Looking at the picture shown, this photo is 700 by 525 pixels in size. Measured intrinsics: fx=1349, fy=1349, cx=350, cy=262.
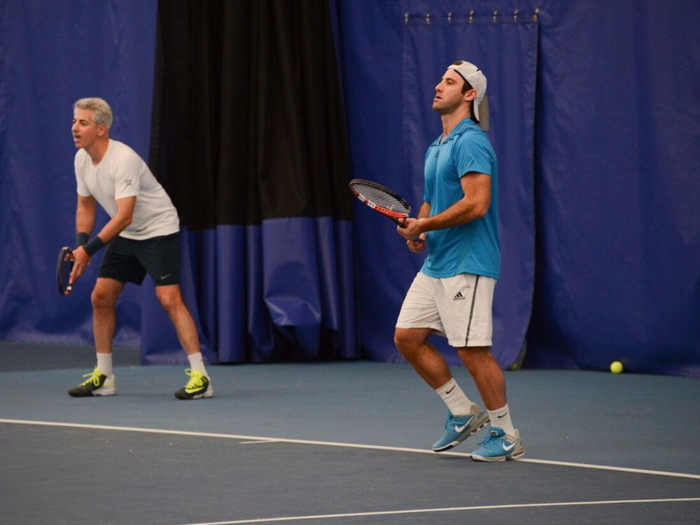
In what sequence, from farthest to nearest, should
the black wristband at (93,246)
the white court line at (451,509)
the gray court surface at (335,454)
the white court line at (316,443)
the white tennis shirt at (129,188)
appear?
the white tennis shirt at (129,188), the black wristband at (93,246), the white court line at (316,443), the gray court surface at (335,454), the white court line at (451,509)

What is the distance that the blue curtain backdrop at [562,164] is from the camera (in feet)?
26.4

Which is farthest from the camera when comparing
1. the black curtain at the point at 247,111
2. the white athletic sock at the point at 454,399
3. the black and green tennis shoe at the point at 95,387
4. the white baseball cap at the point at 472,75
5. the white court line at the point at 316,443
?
the black curtain at the point at 247,111

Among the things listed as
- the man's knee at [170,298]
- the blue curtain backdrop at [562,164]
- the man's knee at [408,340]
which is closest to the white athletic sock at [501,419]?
the man's knee at [408,340]

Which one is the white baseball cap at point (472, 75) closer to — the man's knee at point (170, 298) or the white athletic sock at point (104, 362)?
the man's knee at point (170, 298)

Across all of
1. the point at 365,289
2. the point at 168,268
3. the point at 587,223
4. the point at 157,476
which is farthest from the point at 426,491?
the point at 365,289

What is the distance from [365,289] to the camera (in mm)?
9242

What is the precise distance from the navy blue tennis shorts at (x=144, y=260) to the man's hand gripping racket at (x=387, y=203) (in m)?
1.97

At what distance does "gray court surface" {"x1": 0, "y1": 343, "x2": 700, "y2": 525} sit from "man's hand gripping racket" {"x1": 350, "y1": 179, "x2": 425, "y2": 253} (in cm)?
85

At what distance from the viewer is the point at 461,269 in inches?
202

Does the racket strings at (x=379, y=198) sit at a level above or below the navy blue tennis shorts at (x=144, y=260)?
above

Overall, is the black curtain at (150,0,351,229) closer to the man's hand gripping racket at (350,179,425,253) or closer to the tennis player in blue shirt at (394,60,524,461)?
the man's hand gripping racket at (350,179,425,253)

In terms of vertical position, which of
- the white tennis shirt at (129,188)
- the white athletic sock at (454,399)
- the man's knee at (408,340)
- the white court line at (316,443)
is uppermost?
the white tennis shirt at (129,188)

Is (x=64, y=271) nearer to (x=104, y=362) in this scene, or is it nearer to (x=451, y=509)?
(x=104, y=362)

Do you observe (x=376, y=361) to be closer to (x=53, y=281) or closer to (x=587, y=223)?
(x=587, y=223)
